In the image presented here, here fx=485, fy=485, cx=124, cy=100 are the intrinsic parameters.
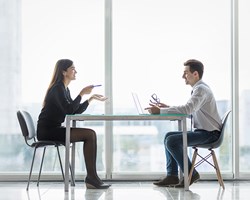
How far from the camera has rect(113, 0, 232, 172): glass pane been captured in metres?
5.41

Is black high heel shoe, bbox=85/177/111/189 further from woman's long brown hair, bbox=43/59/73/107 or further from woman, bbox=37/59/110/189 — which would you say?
woman's long brown hair, bbox=43/59/73/107

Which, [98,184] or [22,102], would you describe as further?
[22,102]

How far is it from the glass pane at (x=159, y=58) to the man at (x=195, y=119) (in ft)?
2.00

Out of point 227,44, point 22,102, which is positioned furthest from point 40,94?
point 227,44

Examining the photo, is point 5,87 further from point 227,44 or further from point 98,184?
point 227,44

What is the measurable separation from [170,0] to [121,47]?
77cm

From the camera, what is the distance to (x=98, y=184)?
15.0ft

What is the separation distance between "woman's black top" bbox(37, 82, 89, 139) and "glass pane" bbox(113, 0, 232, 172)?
0.86 metres

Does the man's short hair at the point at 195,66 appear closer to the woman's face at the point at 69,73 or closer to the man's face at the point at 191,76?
the man's face at the point at 191,76

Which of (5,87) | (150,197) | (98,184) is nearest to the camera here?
(150,197)

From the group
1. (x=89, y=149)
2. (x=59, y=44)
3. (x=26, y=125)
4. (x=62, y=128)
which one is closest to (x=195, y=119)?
(x=89, y=149)

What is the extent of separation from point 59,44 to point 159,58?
3.72ft

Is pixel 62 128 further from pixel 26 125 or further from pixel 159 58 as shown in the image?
pixel 159 58

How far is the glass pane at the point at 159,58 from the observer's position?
5.41 meters
